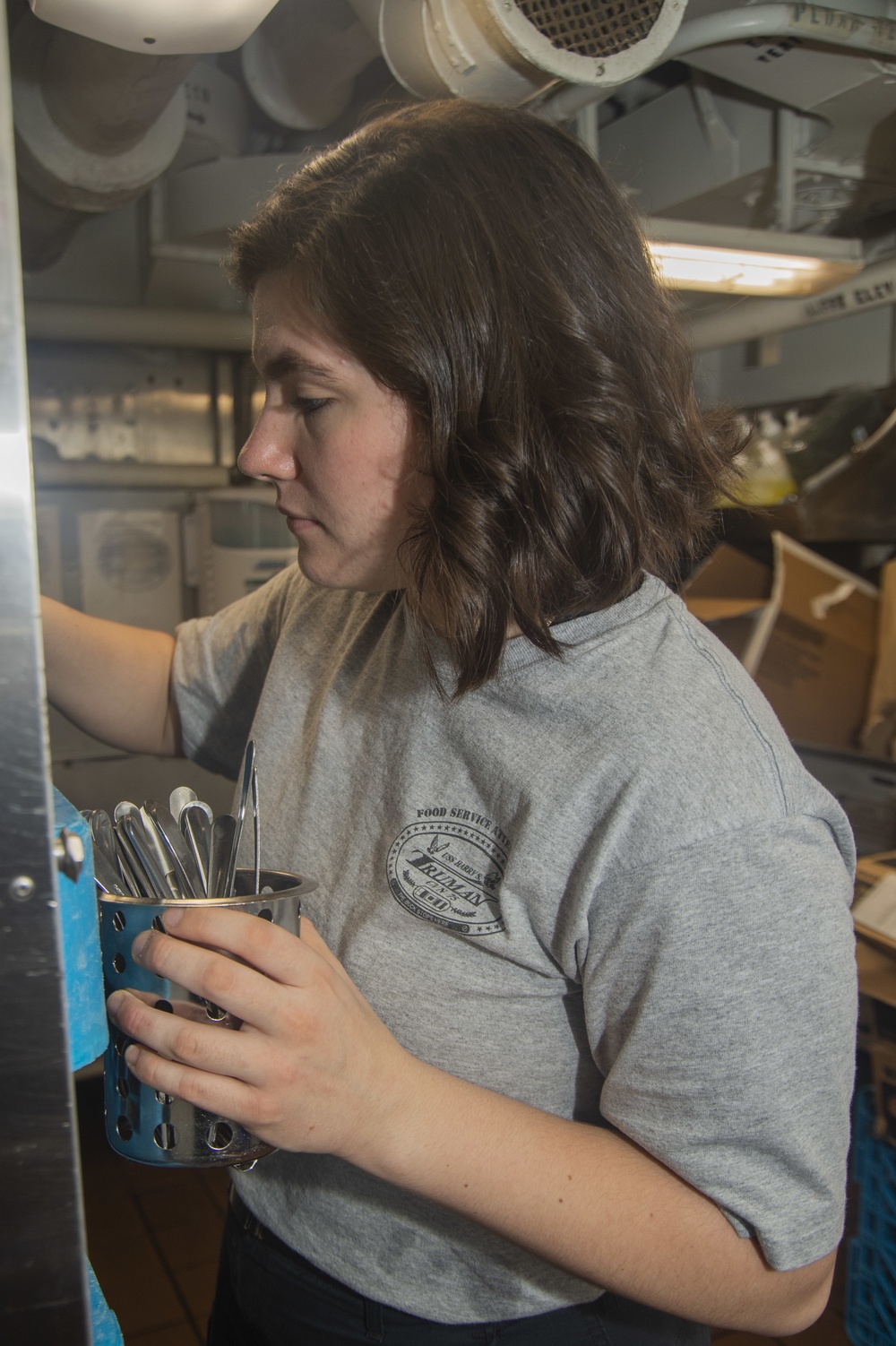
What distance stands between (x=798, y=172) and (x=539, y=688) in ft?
6.47

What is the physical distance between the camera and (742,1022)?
60 centimetres

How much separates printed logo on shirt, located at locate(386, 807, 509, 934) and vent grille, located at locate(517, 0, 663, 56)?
992mm

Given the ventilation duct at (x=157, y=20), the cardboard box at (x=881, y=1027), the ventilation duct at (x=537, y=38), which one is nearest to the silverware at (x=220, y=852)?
the ventilation duct at (x=157, y=20)

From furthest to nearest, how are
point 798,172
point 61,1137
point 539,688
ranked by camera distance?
point 798,172 < point 539,688 < point 61,1137

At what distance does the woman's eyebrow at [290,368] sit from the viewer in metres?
0.73

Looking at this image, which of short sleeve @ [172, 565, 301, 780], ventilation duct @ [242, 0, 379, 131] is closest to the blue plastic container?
short sleeve @ [172, 565, 301, 780]

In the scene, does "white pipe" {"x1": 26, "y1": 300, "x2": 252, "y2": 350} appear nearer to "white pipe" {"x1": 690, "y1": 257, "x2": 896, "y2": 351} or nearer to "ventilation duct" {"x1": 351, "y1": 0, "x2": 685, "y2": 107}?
"white pipe" {"x1": 690, "y1": 257, "x2": 896, "y2": 351}

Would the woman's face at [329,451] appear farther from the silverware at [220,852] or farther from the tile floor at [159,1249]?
→ the tile floor at [159,1249]

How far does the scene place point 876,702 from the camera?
244 centimetres

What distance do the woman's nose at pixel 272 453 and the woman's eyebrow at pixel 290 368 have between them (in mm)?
33

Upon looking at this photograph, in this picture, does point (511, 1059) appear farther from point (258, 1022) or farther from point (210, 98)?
point (210, 98)

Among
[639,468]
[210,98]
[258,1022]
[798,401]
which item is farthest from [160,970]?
[798,401]

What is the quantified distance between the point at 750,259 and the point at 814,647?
98 centimetres

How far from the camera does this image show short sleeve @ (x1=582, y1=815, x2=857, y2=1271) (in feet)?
1.98
